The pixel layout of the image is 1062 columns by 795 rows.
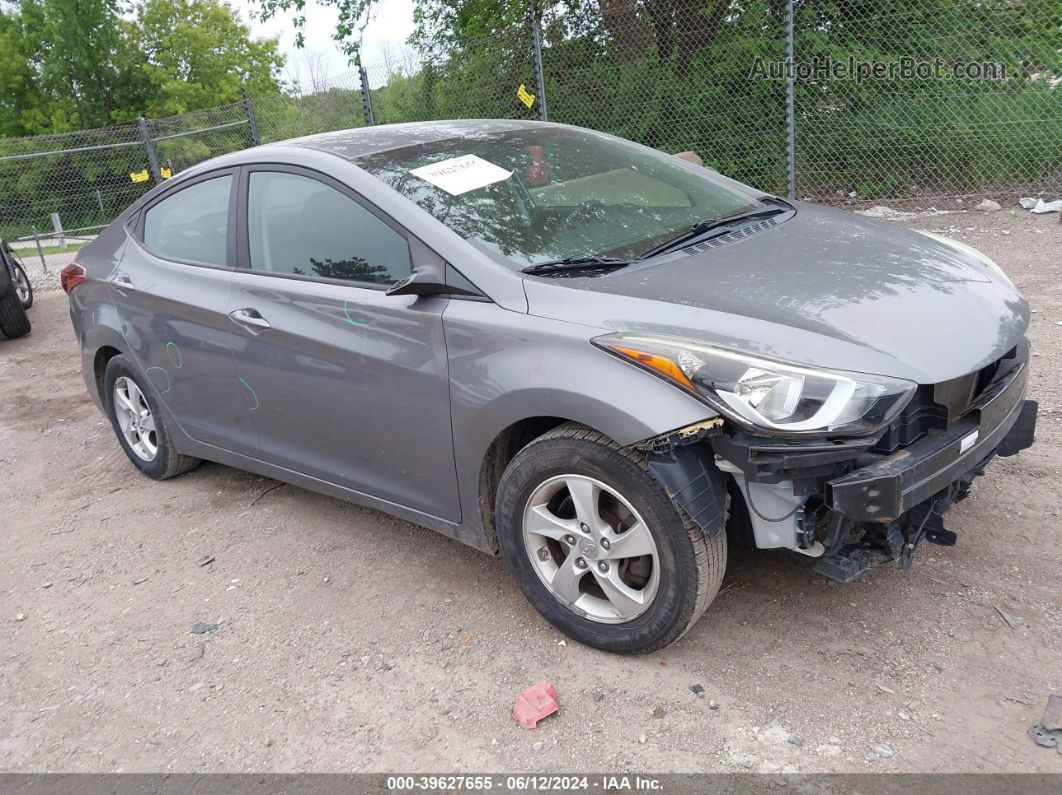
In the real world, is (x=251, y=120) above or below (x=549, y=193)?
above

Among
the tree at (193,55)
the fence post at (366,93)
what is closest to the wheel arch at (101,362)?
the fence post at (366,93)

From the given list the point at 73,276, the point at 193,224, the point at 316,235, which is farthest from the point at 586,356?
the point at 73,276

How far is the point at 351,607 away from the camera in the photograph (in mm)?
3572

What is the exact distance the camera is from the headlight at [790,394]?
2.53 m

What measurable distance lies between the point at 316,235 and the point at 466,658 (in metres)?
1.73

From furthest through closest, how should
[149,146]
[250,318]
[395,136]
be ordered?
1. [149,146]
2. [395,136]
3. [250,318]

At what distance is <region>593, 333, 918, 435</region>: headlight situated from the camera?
253 cm

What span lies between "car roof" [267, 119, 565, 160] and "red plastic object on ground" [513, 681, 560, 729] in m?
2.14

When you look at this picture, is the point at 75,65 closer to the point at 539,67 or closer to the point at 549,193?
the point at 539,67

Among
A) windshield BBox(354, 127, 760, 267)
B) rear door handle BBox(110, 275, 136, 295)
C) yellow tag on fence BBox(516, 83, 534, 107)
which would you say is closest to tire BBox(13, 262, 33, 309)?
yellow tag on fence BBox(516, 83, 534, 107)

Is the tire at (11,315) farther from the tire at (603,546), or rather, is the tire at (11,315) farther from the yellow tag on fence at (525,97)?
the tire at (603,546)

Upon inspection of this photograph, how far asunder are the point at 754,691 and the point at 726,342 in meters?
1.09

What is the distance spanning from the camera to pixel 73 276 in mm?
4996

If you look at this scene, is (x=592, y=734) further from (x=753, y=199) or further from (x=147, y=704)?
(x=753, y=199)
